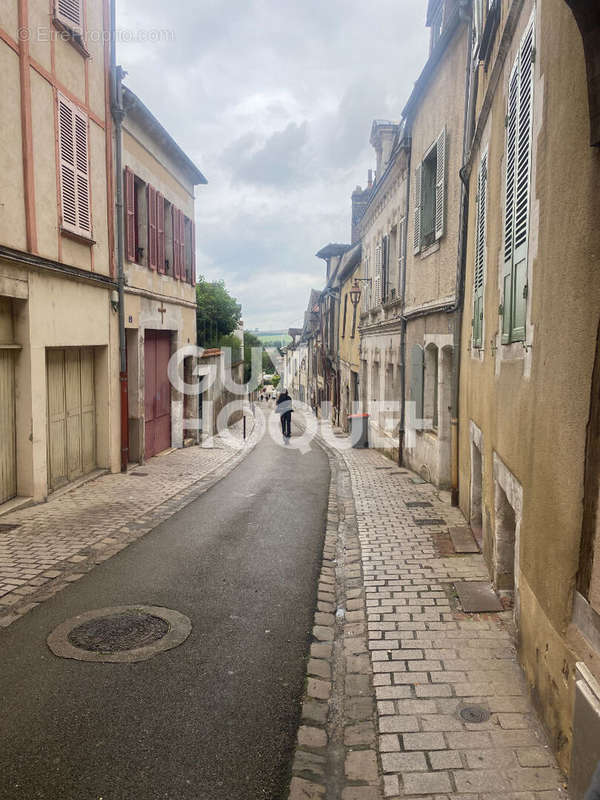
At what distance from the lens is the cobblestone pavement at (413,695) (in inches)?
140

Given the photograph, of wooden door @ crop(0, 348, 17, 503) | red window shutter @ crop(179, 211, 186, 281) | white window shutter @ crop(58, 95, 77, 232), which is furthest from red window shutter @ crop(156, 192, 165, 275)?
wooden door @ crop(0, 348, 17, 503)

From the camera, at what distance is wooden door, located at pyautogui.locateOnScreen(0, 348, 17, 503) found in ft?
30.8

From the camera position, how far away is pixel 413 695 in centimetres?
446

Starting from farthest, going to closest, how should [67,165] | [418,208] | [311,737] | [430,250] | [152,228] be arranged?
[152,228]
[418,208]
[430,250]
[67,165]
[311,737]

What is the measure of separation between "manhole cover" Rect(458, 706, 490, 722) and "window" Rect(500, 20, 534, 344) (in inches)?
102

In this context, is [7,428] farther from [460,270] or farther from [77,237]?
[460,270]

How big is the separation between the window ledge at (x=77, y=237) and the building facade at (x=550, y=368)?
740 cm

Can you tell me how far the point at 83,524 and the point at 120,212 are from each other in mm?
7095

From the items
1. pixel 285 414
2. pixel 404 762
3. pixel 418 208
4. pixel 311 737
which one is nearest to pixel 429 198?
pixel 418 208

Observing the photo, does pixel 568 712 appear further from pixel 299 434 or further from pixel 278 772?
pixel 299 434

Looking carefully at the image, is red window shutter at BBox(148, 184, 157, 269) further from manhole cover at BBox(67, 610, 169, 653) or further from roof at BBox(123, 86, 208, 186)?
manhole cover at BBox(67, 610, 169, 653)

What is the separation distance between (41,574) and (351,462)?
10.3 metres

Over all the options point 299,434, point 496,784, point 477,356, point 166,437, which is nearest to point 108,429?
point 166,437

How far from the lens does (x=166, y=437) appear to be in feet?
59.0
